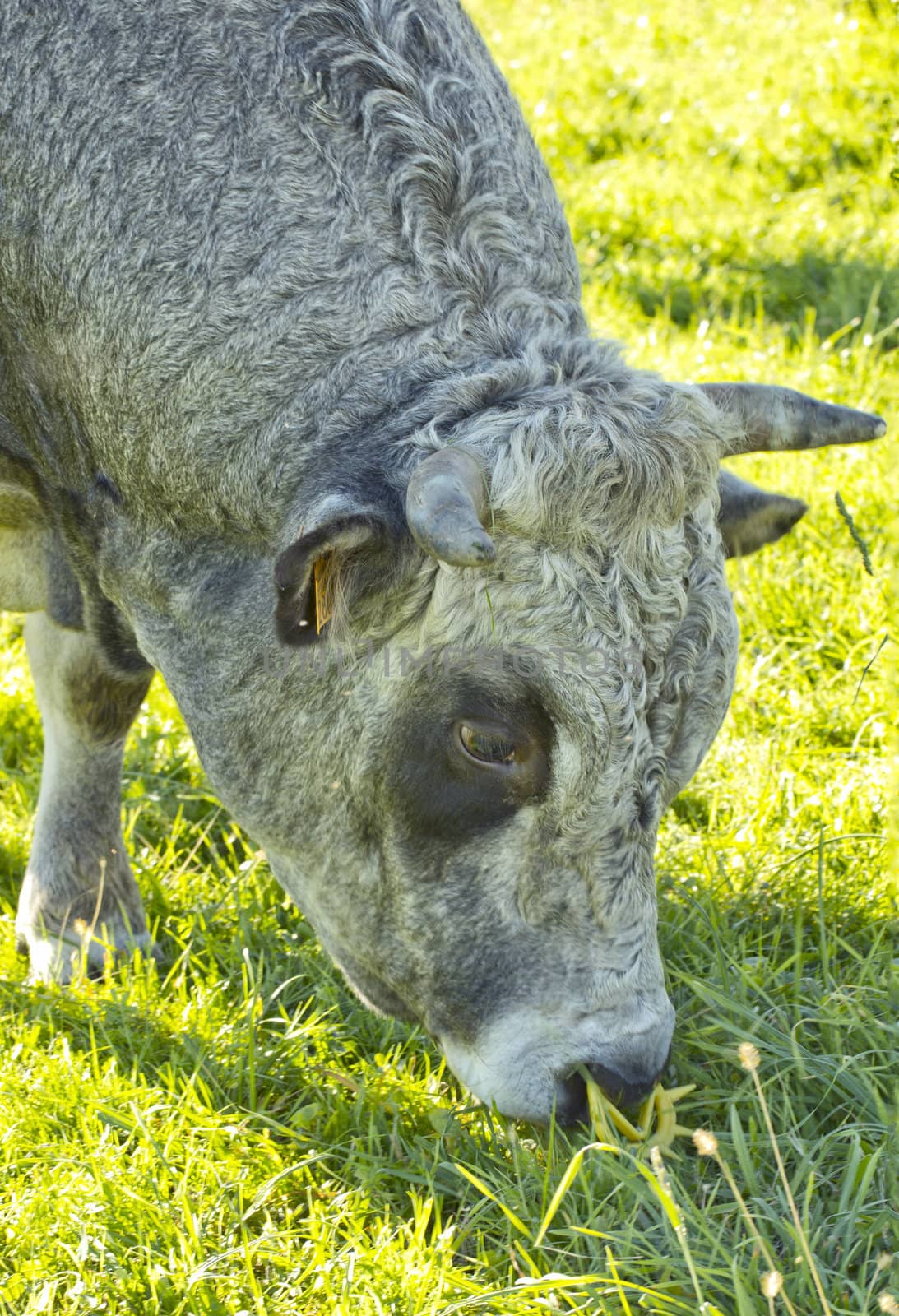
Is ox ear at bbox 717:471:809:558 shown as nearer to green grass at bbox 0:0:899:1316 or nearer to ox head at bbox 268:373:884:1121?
ox head at bbox 268:373:884:1121

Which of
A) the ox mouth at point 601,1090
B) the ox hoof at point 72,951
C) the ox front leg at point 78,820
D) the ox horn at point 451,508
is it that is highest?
the ox horn at point 451,508

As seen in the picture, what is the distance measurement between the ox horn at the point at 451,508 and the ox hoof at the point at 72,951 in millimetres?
2136

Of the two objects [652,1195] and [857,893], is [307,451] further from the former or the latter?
[857,893]

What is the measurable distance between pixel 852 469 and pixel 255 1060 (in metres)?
4.10

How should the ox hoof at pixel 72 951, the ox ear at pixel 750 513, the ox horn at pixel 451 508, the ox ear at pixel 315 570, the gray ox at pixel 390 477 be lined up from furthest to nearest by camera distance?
the ox hoof at pixel 72 951, the ox ear at pixel 750 513, the gray ox at pixel 390 477, the ox ear at pixel 315 570, the ox horn at pixel 451 508

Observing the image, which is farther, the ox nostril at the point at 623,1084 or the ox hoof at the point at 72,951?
the ox hoof at the point at 72,951

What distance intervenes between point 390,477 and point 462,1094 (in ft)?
5.47

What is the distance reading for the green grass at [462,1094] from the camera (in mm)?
3463

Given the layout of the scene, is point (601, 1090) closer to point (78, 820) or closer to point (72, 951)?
point (72, 951)

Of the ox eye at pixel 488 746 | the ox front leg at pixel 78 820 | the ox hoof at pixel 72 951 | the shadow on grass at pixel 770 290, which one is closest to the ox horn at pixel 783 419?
the ox eye at pixel 488 746

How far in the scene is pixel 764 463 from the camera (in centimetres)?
723

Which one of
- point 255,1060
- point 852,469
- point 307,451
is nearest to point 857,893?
point 255,1060

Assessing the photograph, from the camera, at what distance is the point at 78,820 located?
5051 mm

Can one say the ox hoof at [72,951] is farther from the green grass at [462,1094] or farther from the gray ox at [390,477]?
the gray ox at [390,477]
